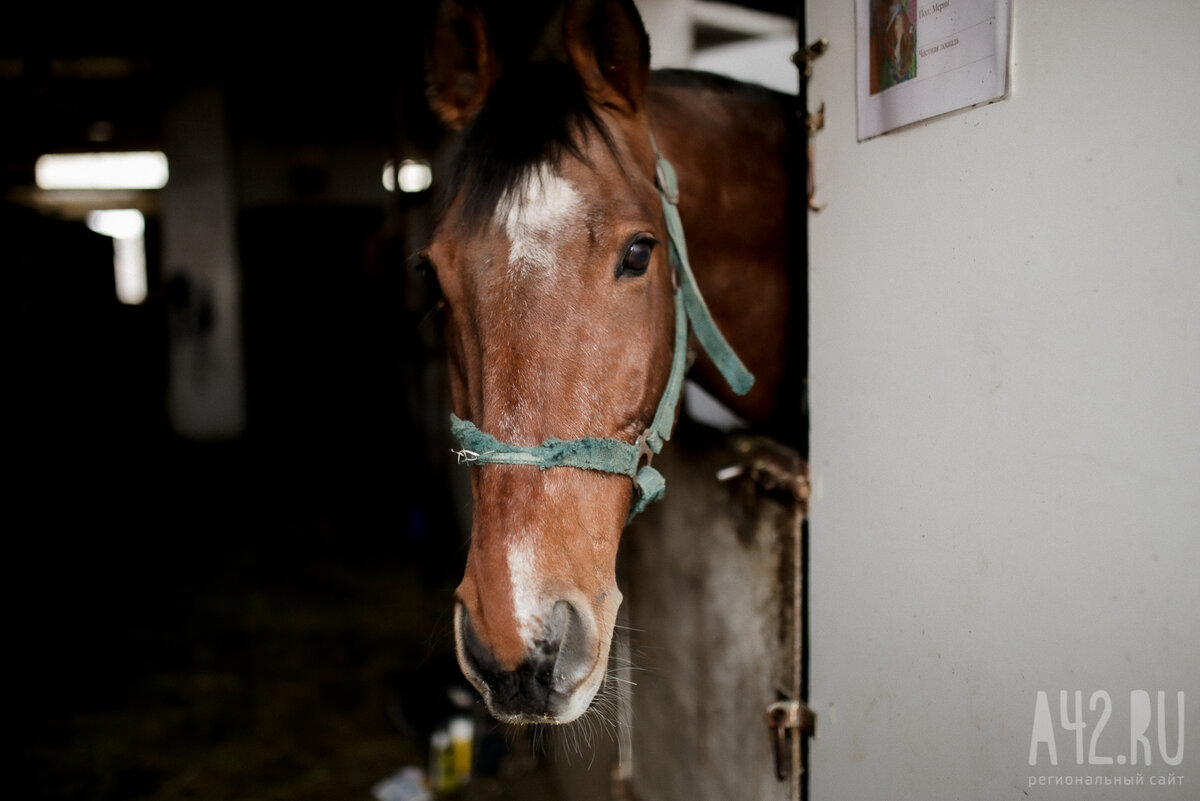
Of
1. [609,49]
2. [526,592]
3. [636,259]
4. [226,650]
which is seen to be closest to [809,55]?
[609,49]

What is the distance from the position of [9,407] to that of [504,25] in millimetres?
4247

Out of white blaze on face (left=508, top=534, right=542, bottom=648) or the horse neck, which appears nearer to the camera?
white blaze on face (left=508, top=534, right=542, bottom=648)

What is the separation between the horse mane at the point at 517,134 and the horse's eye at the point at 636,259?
7.0 inches

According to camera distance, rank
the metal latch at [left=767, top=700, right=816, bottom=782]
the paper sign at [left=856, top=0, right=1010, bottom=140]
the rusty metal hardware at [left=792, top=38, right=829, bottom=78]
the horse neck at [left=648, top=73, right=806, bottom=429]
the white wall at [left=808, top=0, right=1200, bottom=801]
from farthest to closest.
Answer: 1. the horse neck at [left=648, top=73, right=806, bottom=429]
2. the metal latch at [left=767, top=700, right=816, bottom=782]
3. the rusty metal hardware at [left=792, top=38, right=829, bottom=78]
4. the paper sign at [left=856, top=0, right=1010, bottom=140]
5. the white wall at [left=808, top=0, right=1200, bottom=801]

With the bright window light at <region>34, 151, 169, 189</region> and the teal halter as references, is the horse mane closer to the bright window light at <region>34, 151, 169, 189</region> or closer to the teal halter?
the teal halter

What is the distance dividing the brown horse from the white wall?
33 cm

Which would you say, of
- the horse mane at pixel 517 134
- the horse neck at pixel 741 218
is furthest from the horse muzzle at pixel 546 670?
the horse neck at pixel 741 218

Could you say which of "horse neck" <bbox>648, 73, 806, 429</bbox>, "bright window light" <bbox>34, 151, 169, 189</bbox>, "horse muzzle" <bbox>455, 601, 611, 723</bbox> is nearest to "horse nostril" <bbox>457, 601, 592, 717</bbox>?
"horse muzzle" <bbox>455, 601, 611, 723</bbox>

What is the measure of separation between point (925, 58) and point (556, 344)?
0.67m

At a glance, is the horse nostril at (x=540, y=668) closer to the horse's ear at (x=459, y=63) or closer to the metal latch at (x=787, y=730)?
the metal latch at (x=787, y=730)

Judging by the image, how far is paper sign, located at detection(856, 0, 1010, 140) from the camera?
87cm

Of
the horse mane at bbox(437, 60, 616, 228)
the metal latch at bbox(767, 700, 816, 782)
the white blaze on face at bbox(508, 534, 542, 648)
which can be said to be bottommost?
the metal latch at bbox(767, 700, 816, 782)

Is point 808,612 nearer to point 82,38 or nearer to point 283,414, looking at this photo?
point 82,38

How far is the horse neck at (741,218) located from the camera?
1.48 meters
